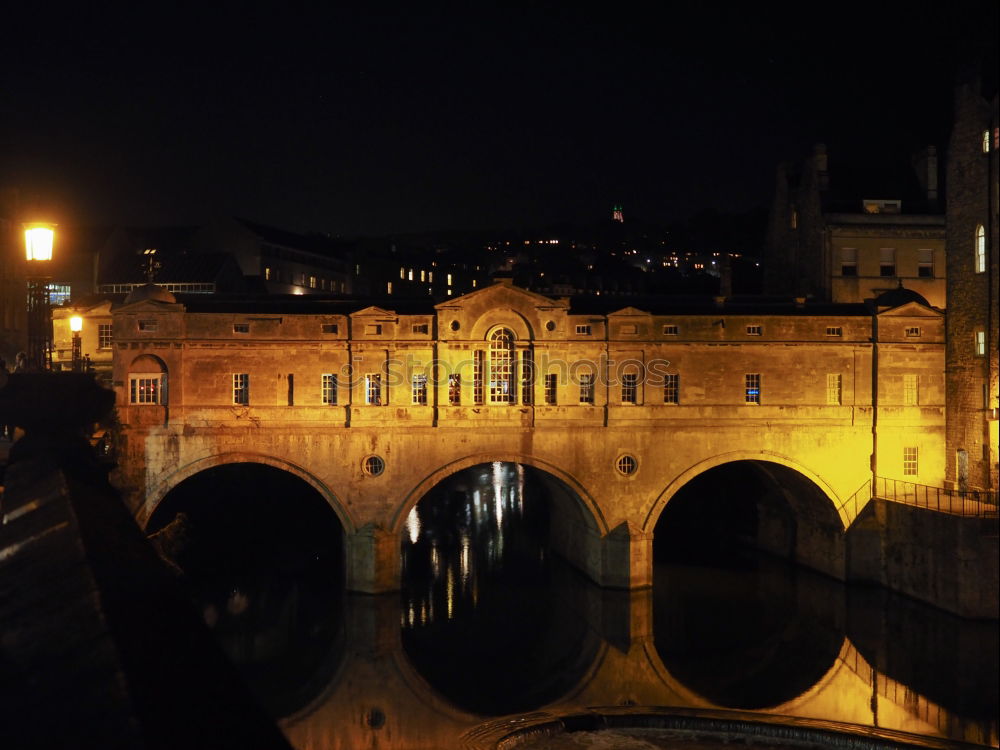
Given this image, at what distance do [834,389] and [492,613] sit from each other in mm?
15515

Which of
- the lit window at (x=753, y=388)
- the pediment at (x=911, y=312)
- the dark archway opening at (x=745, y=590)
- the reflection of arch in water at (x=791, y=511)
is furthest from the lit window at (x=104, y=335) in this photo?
the pediment at (x=911, y=312)

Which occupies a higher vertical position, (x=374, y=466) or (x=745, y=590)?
(x=374, y=466)

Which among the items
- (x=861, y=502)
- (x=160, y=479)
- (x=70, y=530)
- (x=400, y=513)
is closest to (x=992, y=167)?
(x=861, y=502)

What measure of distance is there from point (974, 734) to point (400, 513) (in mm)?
20125

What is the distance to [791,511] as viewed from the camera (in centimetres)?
4569

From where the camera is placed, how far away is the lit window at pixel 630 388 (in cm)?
4069

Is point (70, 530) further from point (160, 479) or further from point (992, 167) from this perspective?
point (992, 167)

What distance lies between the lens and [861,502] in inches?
1620

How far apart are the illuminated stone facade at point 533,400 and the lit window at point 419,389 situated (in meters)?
0.07

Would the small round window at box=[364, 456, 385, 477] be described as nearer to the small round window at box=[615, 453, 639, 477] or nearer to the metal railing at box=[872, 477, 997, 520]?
the small round window at box=[615, 453, 639, 477]

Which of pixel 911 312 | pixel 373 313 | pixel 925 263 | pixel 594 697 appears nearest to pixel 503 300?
pixel 373 313

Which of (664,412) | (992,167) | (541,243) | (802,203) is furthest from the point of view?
(541,243)

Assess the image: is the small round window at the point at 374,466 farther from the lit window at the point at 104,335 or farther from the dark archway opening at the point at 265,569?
the lit window at the point at 104,335

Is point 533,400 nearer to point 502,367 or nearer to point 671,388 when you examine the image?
point 502,367
